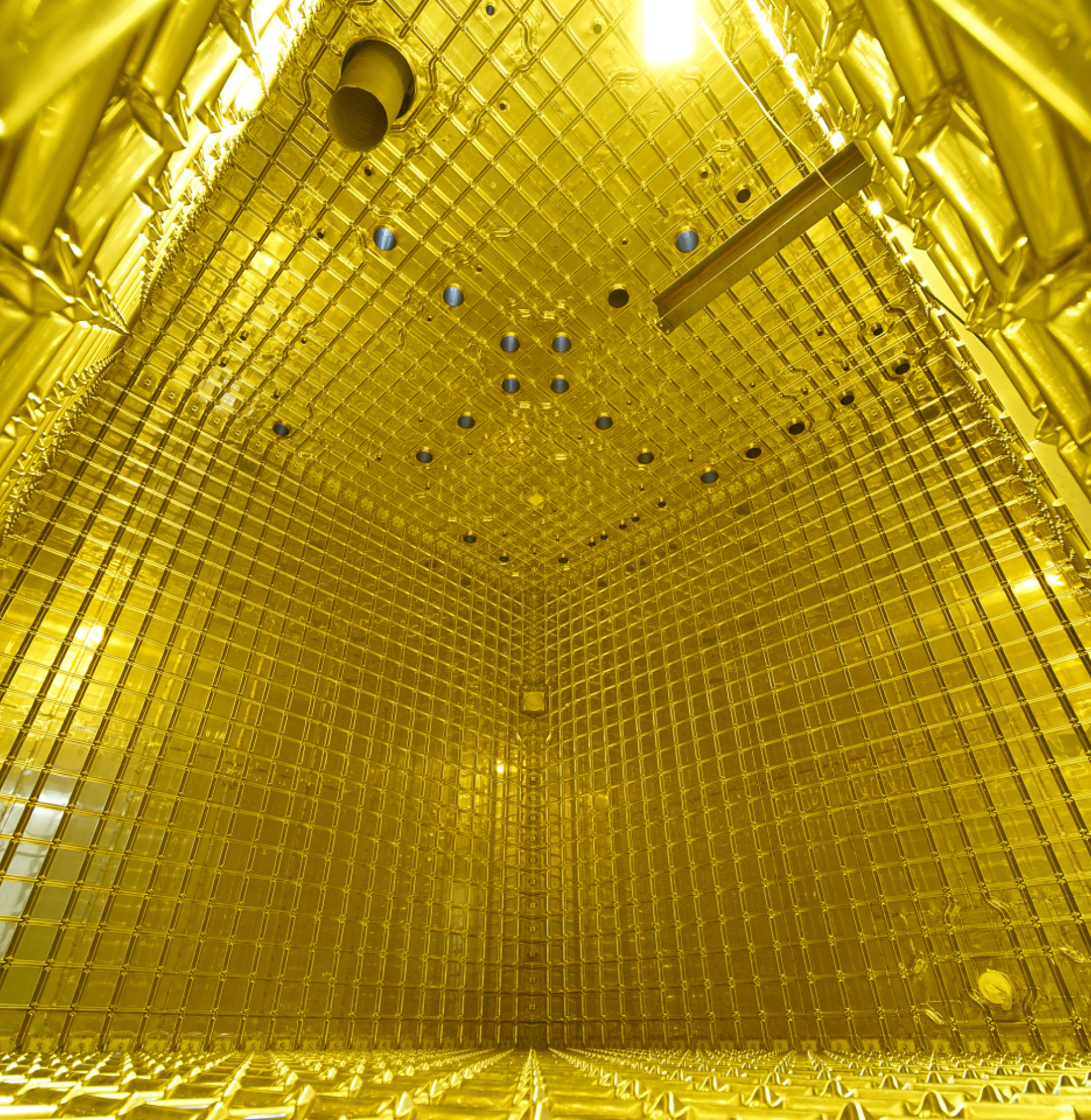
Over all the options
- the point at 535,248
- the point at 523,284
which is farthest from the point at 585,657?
the point at 535,248

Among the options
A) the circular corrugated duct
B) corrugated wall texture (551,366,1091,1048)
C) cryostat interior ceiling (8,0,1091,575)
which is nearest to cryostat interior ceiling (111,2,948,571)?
cryostat interior ceiling (8,0,1091,575)

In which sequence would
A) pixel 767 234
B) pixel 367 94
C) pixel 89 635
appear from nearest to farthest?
1. pixel 367 94
2. pixel 767 234
3. pixel 89 635

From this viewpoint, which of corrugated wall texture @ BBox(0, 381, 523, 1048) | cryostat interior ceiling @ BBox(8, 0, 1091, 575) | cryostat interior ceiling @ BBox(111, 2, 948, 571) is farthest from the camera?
cryostat interior ceiling @ BBox(111, 2, 948, 571)

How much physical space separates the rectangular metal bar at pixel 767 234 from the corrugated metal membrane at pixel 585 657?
1.43ft

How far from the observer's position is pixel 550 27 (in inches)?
193

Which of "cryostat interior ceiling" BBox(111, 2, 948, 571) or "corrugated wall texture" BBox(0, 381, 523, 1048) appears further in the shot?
"cryostat interior ceiling" BBox(111, 2, 948, 571)

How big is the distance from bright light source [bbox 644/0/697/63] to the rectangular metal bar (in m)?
1.36

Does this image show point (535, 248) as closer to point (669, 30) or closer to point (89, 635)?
point (669, 30)

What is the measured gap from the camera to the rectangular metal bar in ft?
15.1

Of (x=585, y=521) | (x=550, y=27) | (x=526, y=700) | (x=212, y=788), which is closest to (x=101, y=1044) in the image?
(x=212, y=788)

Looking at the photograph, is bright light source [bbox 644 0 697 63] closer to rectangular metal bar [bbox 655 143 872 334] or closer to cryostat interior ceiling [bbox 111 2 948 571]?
cryostat interior ceiling [bbox 111 2 948 571]

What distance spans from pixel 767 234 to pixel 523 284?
7.63 ft

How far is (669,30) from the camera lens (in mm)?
4895

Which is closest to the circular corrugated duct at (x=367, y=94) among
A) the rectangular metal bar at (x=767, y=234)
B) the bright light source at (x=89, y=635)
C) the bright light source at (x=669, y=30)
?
the bright light source at (x=669, y=30)
